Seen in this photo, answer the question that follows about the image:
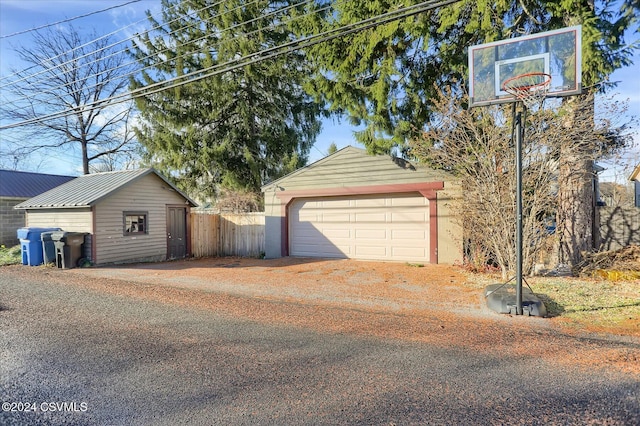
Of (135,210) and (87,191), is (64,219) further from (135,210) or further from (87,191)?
(135,210)

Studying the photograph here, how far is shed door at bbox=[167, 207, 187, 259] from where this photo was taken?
44.8 feet

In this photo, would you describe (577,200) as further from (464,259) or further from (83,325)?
(83,325)

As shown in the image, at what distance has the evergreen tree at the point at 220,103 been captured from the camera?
18.2 m

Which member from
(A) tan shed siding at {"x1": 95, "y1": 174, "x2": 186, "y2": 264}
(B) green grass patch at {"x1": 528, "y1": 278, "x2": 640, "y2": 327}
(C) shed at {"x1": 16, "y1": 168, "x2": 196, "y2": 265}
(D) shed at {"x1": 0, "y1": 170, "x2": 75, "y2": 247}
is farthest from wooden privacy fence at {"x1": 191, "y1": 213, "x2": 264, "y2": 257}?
(B) green grass patch at {"x1": 528, "y1": 278, "x2": 640, "y2": 327}

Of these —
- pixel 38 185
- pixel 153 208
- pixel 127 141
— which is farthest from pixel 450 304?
pixel 127 141

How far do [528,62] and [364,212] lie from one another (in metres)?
6.73

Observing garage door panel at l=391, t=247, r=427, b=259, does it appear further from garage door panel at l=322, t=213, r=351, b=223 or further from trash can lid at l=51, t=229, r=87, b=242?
trash can lid at l=51, t=229, r=87, b=242

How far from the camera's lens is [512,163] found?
289 inches

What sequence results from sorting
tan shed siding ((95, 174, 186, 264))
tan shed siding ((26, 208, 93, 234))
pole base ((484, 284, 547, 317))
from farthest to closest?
tan shed siding ((95, 174, 186, 264)), tan shed siding ((26, 208, 93, 234)), pole base ((484, 284, 547, 317))

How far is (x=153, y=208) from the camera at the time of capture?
13062 millimetres

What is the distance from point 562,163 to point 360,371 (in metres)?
6.79

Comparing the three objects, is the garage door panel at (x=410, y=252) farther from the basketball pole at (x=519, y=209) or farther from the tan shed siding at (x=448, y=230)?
the basketball pole at (x=519, y=209)

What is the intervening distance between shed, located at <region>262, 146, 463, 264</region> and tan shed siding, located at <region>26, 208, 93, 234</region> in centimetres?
579

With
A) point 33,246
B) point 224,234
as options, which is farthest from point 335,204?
point 33,246
